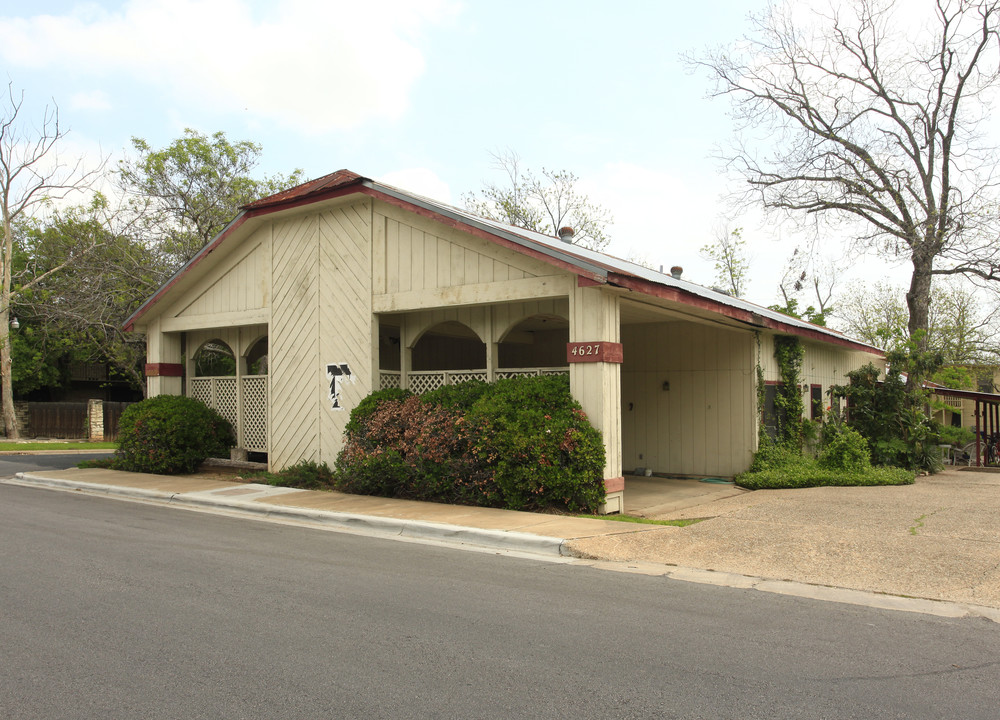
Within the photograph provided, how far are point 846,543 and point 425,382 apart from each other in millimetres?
7481

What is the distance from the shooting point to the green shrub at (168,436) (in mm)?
15289

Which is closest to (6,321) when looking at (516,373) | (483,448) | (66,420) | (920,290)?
(66,420)

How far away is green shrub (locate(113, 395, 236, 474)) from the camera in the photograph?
602 inches

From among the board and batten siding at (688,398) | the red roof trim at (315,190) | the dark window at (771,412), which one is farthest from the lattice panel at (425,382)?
the dark window at (771,412)

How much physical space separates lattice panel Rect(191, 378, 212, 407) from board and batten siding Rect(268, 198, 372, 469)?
10.2 feet

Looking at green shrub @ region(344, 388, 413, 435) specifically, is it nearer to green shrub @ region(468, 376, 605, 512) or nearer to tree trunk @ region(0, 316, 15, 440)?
green shrub @ region(468, 376, 605, 512)

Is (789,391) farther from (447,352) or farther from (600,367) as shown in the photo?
(447,352)

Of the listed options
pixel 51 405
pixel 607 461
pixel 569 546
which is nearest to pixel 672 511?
pixel 607 461

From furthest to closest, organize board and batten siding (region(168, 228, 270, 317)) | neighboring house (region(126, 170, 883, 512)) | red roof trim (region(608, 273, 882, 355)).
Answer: board and batten siding (region(168, 228, 270, 317)), neighboring house (region(126, 170, 883, 512)), red roof trim (region(608, 273, 882, 355))

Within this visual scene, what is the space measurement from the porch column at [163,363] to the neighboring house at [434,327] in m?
0.04

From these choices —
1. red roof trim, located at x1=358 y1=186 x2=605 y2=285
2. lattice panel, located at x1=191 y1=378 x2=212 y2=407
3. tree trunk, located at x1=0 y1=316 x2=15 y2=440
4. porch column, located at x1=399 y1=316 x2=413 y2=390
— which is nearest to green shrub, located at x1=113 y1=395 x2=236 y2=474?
lattice panel, located at x1=191 y1=378 x2=212 y2=407

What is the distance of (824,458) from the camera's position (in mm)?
15297

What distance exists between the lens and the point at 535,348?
730 inches

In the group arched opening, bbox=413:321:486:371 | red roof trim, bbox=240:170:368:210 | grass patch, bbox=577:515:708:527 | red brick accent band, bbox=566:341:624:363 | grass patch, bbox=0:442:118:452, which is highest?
red roof trim, bbox=240:170:368:210
